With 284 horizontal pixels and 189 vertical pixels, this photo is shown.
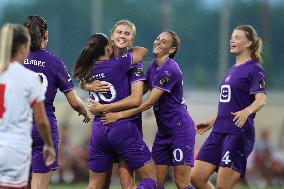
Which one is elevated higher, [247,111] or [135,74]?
[135,74]

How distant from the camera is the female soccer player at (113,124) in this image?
33.7ft

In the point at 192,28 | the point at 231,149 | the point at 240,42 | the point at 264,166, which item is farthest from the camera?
the point at 192,28

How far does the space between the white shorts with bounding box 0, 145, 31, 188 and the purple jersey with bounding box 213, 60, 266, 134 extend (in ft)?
10.5

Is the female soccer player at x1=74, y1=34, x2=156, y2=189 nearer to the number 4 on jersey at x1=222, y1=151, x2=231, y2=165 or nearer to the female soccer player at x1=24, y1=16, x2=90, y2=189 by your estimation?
the female soccer player at x1=24, y1=16, x2=90, y2=189

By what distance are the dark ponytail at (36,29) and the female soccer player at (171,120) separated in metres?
1.37

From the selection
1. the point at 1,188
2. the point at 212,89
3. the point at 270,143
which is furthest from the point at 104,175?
the point at 212,89

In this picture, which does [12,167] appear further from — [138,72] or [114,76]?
[138,72]

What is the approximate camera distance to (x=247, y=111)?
403 inches

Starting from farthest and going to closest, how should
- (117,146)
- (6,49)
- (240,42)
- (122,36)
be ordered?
1. (240,42)
2. (122,36)
3. (117,146)
4. (6,49)

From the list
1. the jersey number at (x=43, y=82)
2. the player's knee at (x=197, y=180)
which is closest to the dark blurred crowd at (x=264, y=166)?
the player's knee at (x=197, y=180)

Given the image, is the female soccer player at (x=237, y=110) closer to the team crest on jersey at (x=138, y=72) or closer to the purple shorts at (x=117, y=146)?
the purple shorts at (x=117, y=146)

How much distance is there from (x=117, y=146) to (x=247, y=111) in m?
1.44

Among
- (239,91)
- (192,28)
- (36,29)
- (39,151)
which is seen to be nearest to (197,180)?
(239,91)

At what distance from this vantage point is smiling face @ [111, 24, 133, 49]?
34.1 feet
